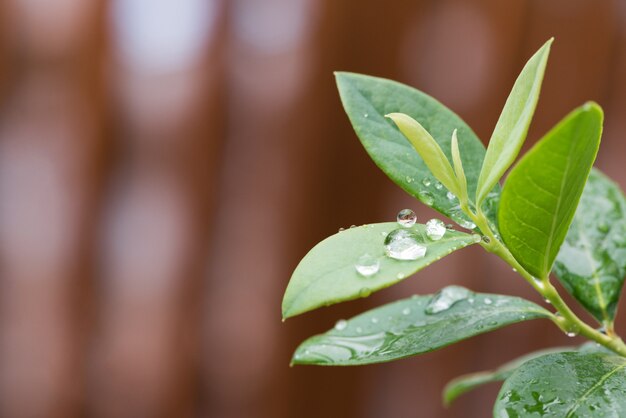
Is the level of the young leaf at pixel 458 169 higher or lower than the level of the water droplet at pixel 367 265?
higher

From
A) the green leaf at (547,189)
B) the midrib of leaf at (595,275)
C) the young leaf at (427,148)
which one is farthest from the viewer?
the midrib of leaf at (595,275)

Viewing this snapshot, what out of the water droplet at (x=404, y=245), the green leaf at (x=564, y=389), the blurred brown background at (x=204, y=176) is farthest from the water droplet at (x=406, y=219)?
the blurred brown background at (x=204, y=176)

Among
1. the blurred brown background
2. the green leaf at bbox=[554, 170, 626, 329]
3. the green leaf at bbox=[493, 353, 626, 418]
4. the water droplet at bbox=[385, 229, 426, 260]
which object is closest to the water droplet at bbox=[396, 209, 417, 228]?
the water droplet at bbox=[385, 229, 426, 260]

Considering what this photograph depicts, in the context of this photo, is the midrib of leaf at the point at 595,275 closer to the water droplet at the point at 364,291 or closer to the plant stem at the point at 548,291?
the plant stem at the point at 548,291

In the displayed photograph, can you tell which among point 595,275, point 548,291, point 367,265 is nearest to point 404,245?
point 367,265

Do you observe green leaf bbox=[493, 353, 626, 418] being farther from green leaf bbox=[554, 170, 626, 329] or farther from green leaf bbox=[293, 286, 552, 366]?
green leaf bbox=[554, 170, 626, 329]

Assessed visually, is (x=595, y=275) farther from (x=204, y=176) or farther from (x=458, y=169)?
(x=204, y=176)
